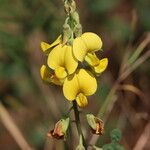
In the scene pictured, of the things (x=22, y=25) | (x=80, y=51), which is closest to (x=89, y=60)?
(x=80, y=51)

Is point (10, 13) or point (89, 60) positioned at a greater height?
point (10, 13)

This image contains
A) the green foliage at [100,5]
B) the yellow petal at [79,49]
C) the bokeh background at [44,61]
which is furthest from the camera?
the green foliage at [100,5]

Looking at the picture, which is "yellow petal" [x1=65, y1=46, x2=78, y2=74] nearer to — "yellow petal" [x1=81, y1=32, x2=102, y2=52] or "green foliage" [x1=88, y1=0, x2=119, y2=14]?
"yellow petal" [x1=81, y1=32, x2=102, y2=52]

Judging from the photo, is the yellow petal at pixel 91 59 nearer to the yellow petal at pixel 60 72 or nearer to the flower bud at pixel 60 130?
the yellow petal at pixel 60 72

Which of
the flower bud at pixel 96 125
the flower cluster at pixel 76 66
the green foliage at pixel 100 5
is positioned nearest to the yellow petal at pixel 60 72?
the flower cluster at pixel 76 66

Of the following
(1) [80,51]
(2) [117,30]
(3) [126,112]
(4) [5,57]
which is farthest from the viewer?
(2) [117,30]

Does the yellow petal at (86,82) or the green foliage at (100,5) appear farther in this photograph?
the green foliage at (100,5)

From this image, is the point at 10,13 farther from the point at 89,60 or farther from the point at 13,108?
the point at 89,60

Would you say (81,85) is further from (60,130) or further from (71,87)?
(60,130)

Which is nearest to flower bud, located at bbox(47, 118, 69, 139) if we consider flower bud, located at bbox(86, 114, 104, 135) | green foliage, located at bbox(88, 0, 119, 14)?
flower bud, located at bbox(86, 114, 104, 135)
